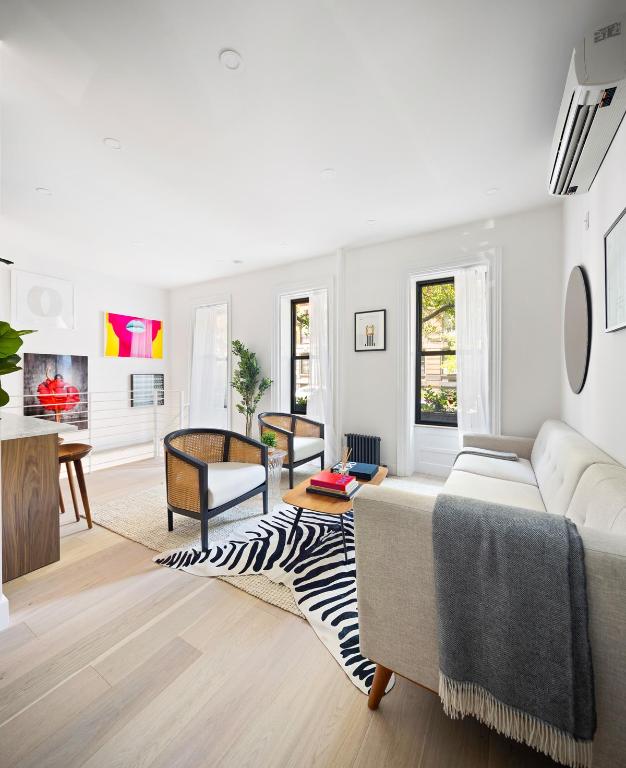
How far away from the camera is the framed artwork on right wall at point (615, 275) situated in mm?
1590

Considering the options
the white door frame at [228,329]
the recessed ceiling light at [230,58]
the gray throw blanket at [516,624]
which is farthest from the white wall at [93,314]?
the gray throw blanket at [516,624]

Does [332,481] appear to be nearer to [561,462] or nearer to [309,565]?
[309,565]

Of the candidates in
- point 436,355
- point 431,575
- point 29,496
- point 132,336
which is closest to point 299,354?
point 436,355

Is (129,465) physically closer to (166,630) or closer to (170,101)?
(166,630)

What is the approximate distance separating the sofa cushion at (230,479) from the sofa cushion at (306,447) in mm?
962

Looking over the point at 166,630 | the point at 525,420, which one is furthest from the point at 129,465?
the point at 525,420

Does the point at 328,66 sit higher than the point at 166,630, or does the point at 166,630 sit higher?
the point at 328,66

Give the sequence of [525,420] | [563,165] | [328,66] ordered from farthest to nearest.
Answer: [525,420] → [563,165] → [328,66]

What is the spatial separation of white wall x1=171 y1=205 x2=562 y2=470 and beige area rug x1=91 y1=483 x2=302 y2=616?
192 cm

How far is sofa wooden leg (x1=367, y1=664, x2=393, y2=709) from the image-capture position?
4.00 feet

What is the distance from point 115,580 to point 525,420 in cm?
367

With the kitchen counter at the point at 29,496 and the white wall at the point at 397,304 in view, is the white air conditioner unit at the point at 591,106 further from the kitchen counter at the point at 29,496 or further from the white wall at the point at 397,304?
the kitchen counter at the point at 29,496

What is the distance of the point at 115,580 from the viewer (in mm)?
2020

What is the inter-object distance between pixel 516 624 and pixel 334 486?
140 cm
